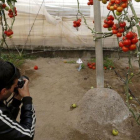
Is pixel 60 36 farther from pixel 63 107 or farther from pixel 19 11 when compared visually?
pixel 63 107

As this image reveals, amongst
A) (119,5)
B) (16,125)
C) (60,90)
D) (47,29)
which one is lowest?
(60,90)

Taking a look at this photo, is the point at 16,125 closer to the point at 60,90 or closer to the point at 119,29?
the point at 119,29

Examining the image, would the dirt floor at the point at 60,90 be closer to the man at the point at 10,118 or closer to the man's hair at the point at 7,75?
the man at the point at 10,118

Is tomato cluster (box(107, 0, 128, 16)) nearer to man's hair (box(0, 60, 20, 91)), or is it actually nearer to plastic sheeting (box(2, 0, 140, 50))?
man's hair (box(0, 60, 20, 91))

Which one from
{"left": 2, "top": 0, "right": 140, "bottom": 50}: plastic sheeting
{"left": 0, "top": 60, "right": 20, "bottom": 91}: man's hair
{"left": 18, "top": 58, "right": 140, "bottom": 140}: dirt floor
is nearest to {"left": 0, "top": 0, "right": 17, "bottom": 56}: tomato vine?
{"left": 0, "top": 60, "right": 20, "bottom": 91}: man's hair

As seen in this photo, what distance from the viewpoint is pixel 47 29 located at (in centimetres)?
537

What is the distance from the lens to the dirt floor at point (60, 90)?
8.66 feet

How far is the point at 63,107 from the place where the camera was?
320cm

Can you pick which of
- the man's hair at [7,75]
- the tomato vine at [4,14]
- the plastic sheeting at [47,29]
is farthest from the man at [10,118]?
the plastic sheeting at [47,29]

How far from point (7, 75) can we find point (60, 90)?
261cm

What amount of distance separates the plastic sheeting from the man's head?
4179 millimetres

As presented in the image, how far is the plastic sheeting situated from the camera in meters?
5.25

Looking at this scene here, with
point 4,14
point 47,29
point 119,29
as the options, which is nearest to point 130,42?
point 119,29

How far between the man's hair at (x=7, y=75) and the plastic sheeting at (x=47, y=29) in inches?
164
